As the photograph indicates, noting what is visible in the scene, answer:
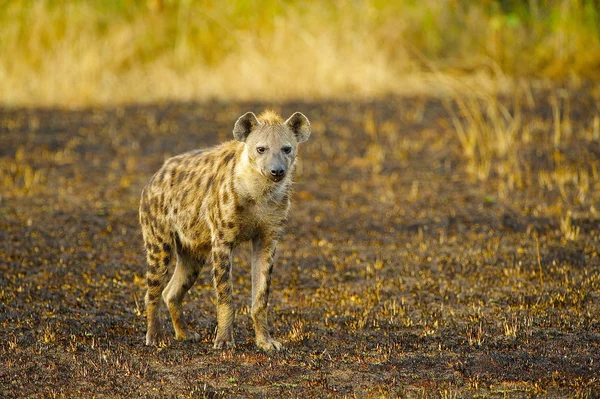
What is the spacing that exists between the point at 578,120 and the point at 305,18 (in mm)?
5438

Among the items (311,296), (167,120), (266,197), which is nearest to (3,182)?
(167,120)

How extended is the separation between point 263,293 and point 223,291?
247mm

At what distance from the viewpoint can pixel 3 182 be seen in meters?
10.6

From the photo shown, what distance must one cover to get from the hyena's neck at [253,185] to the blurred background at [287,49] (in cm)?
854

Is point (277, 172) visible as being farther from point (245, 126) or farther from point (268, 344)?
point (268, 344)

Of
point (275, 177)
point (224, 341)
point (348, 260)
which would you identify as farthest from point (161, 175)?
point (348, 260)

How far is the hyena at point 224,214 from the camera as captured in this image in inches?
234

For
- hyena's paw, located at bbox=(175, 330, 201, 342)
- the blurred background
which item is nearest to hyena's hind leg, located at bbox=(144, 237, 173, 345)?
hyena's paw, located at bbox=(175, 330, 201, 342)

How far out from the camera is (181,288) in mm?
6332

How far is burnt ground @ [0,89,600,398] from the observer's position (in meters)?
5.42

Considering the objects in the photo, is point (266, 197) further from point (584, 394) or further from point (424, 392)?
point (584, 394)

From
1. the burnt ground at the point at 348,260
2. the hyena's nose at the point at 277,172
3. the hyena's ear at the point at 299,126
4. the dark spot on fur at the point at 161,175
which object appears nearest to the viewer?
the burnt ground at the point at 348,260

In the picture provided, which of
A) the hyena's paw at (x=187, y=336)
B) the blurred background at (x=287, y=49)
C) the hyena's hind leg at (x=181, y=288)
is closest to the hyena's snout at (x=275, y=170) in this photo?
the hyena's hind leg at (x=181, y=288)

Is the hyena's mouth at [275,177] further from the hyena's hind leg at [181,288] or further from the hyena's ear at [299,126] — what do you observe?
the hyena's hind leg at [181,288]
